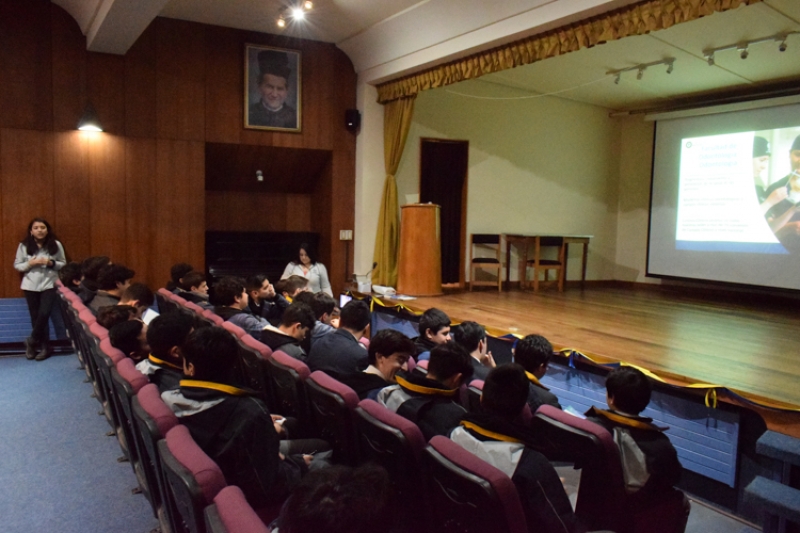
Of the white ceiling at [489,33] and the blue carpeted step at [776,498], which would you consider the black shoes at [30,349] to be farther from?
the blue carpeted step at [776,498]

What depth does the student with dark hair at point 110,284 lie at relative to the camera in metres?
3.84

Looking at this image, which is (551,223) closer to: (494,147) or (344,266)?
(494,147)

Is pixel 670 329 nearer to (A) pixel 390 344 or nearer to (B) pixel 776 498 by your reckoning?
(B) pixel 776 498

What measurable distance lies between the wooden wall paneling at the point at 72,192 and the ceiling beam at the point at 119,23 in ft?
2.99

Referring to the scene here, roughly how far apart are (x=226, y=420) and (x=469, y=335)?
4.43 feet

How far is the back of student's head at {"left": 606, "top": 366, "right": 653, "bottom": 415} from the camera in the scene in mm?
1983

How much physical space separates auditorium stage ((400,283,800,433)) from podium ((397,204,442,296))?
0.70 feet

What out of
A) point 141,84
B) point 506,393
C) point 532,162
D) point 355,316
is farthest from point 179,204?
point 506,393

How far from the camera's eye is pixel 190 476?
1222 millimetres

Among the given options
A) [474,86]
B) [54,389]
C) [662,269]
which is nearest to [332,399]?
[54,389]

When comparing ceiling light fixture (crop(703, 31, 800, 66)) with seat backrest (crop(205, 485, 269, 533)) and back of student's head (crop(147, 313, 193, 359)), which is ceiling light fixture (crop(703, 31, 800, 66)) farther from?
seat backrest (crop(205, 485, 269, 533))

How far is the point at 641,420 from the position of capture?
1948mm

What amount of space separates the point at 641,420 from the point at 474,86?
5910mm

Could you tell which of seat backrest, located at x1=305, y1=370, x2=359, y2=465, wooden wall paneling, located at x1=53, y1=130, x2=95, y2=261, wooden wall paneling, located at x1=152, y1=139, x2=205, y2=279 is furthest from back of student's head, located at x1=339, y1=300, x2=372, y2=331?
wooden wall paneling, located at x1=53, y1=130, x2=95, y2=261
